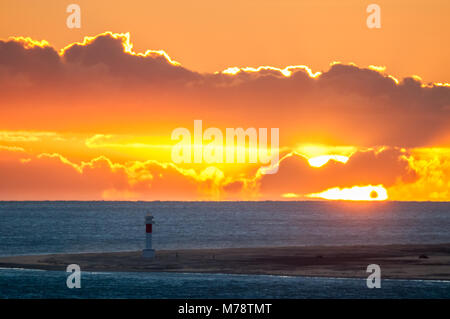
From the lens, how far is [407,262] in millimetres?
70062

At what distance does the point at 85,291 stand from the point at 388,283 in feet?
65.7

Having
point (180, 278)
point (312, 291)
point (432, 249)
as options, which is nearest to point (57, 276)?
point (180, 278)

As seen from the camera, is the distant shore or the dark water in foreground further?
the distant shore

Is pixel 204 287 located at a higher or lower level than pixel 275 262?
lower

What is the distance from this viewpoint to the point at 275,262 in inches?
2776

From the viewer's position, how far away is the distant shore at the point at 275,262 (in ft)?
210

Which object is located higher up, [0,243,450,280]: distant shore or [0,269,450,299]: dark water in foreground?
[0,243,450,280]: distant shore

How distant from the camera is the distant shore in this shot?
64.0 meters

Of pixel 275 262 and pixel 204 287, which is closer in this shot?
pixel 204 287

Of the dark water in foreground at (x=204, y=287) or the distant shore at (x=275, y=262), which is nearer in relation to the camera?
the dark water in foreground at (x=204, y=287)

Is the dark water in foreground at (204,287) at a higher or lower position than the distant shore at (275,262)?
lower
